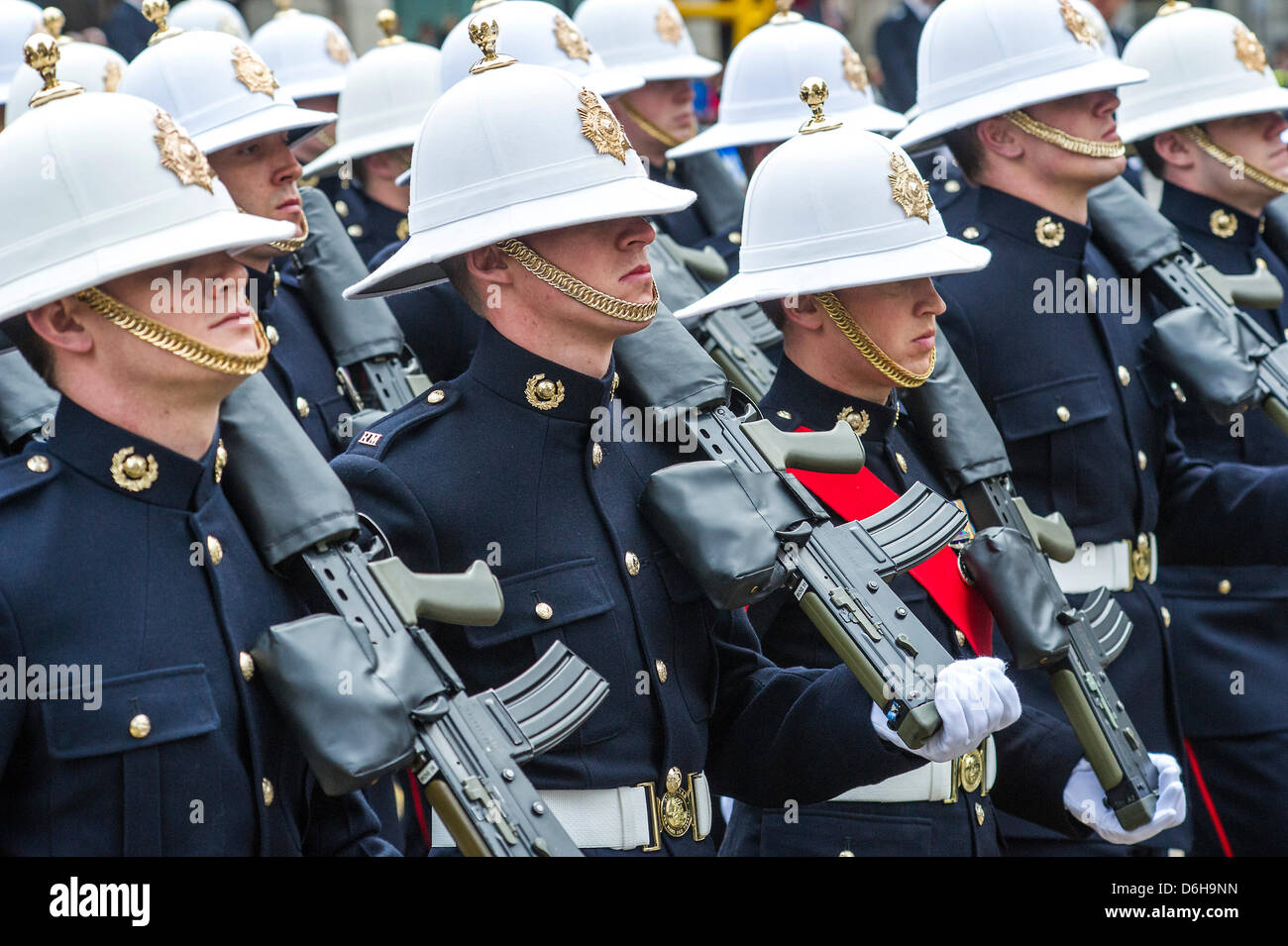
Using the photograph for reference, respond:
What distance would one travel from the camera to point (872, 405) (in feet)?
13.9

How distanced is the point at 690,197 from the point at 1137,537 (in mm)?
2311

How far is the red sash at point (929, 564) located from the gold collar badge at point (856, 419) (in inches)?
4.2

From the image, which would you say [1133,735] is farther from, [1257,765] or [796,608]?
[1257,765]

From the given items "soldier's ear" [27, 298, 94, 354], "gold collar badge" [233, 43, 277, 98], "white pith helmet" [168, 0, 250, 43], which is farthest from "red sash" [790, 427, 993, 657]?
"white pith helmet" [168, 0, 250, 43]

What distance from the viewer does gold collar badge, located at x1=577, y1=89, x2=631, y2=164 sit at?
3.54 meters

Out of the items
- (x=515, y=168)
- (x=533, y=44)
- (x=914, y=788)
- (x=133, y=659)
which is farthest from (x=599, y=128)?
(x=533, y=44)

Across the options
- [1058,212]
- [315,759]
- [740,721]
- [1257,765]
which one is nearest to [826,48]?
[1058,212]

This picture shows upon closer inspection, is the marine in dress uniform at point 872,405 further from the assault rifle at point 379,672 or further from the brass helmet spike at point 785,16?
the brass helmet spike at point 785,16

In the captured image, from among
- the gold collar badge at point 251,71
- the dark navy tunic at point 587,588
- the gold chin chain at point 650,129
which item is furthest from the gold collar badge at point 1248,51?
the dark navy tunic at point 587,588

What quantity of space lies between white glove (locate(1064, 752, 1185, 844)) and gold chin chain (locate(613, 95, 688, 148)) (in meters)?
3.82

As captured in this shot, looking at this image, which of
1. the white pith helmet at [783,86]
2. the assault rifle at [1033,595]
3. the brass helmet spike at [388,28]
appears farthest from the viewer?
the brass helmet spike at [388,28]

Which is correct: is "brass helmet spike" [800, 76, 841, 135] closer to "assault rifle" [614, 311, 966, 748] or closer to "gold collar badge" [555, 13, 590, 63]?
"assault rifle" [614, 311, 966, 748]

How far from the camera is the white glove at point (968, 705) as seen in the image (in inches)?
133

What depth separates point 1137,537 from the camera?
5.31 metres
